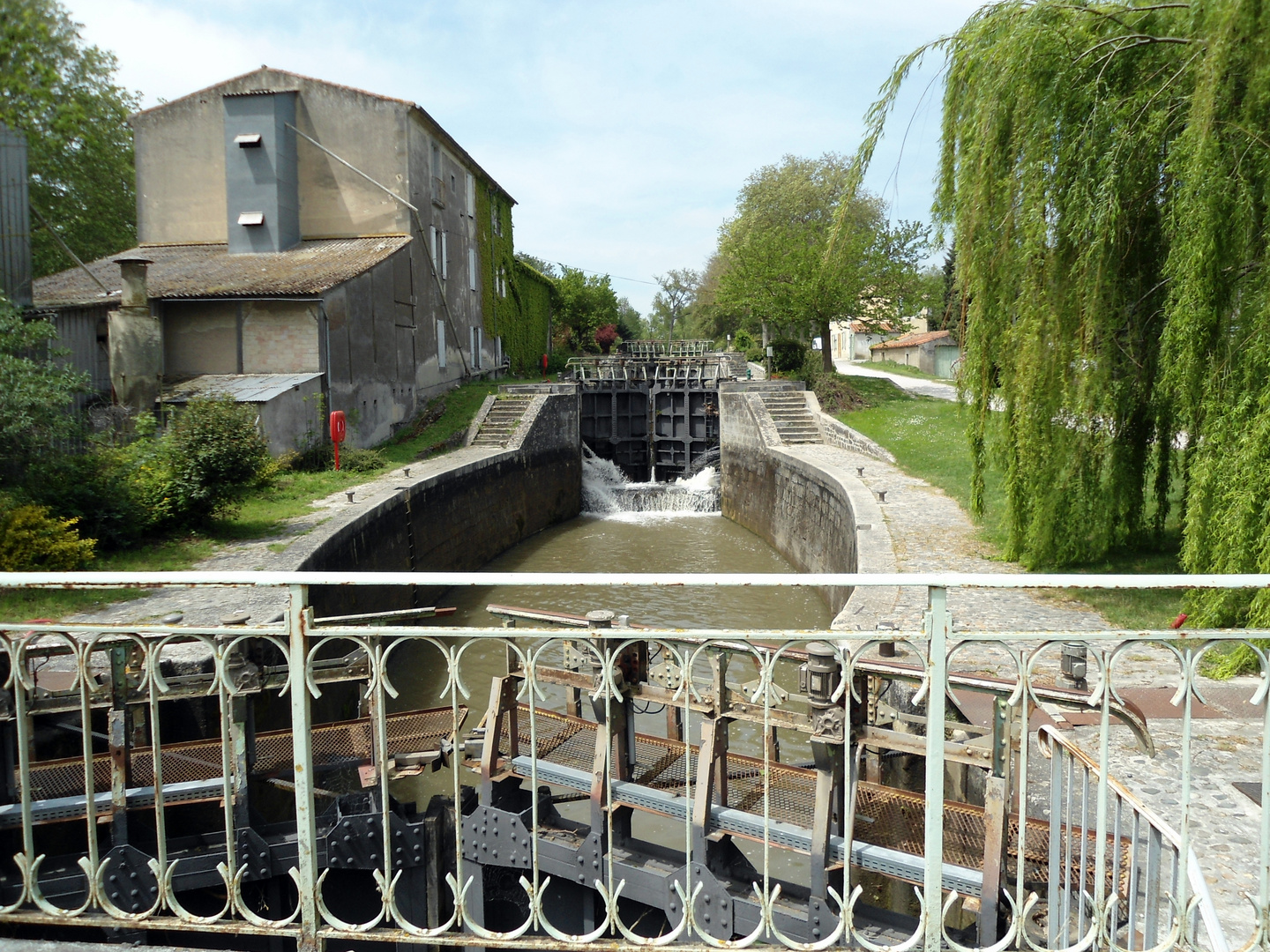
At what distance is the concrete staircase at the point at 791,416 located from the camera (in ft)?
64.1

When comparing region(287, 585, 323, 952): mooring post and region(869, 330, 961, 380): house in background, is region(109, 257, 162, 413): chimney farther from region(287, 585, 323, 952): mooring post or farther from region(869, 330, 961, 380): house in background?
region(869, 330, 961, 380): house in background

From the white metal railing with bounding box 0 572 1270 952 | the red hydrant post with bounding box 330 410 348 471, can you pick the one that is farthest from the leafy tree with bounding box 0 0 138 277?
the white metal railing with bounding box 0 572 1270 952

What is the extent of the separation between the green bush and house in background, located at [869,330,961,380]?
58.6 feet

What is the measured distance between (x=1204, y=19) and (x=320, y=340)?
14127 mm

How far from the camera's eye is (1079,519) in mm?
8281

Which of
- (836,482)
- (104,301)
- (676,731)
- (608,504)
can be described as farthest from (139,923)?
(608,504)

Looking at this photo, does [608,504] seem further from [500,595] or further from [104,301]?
[104,301]

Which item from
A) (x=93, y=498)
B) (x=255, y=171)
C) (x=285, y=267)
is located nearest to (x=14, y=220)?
(x=93, y=498)

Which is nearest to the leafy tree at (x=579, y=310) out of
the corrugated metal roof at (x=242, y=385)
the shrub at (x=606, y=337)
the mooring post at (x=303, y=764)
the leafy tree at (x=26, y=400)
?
the shrub at (x=606, y=337)

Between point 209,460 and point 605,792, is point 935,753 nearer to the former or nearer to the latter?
point 605,792

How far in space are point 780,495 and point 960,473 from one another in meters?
3.31

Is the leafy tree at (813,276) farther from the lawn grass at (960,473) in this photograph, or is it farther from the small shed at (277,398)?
the small shed at (277,398)

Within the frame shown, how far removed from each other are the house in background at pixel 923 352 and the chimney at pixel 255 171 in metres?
31.6

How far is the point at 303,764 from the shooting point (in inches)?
101
